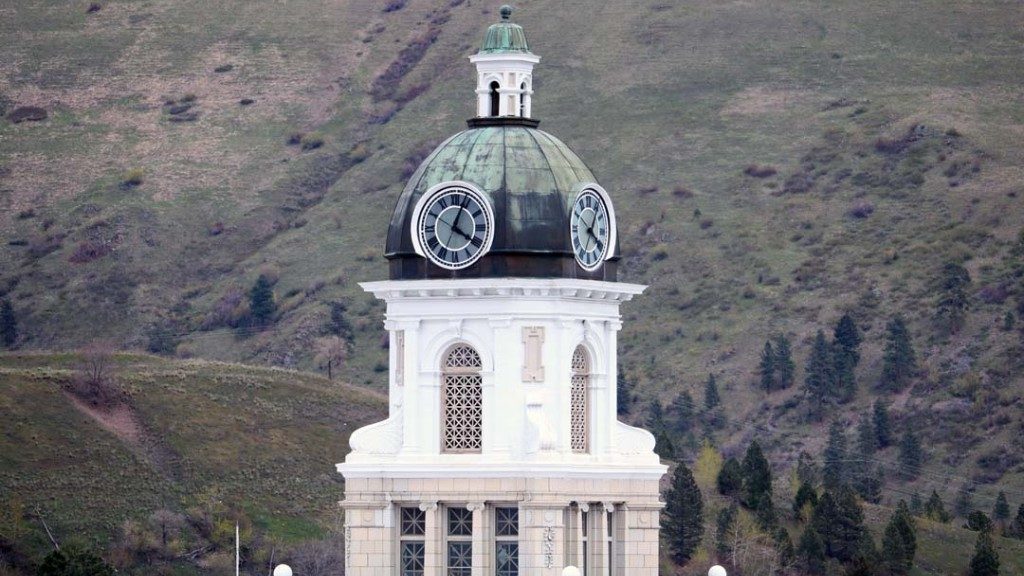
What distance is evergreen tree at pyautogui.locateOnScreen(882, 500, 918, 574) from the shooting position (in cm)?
14175

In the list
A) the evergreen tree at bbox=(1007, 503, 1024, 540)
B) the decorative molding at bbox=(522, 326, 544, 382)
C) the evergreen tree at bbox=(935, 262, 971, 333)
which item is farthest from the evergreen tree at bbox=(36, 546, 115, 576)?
the evergreen tree at bbox=(935, 262, 971, 333)

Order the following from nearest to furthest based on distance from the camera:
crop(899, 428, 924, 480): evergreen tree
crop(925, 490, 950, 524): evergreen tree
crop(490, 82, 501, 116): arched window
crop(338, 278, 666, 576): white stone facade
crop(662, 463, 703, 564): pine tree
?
crop(338, 278, 666, 576): white stone facade < crop(490, 82, 501, 116): arched window < crop(662, 463, 703, 564): pine tree < crop(925, 490, 950, 524): evergreen tree < crop(899, 428, 924, 480): evergreen tree

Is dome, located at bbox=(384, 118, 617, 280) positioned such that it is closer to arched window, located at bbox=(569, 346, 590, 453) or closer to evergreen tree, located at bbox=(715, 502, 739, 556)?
arched window, located at bbox=(569, 346, 590, 453)

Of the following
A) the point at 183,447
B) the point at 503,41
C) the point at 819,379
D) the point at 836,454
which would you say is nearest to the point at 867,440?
the point at 836,454

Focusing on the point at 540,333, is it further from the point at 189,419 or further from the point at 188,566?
the point at 189,419

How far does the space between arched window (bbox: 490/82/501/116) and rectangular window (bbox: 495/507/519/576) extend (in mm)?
9105

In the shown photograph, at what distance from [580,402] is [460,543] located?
411 cm

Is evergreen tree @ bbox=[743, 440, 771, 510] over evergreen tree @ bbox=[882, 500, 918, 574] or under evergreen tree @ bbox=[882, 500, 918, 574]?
over

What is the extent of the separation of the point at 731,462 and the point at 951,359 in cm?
3821

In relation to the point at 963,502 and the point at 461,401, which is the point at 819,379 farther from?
the point at 461,401

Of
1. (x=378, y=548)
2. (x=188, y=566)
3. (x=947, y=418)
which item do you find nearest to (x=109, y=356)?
(x=188, y=566)

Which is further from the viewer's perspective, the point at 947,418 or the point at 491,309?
the point at 947,418

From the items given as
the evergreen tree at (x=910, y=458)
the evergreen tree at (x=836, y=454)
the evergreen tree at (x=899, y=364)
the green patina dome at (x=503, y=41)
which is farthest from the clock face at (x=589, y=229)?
the evergreen tree at (x=899, y=364)

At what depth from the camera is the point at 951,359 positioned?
637ft
